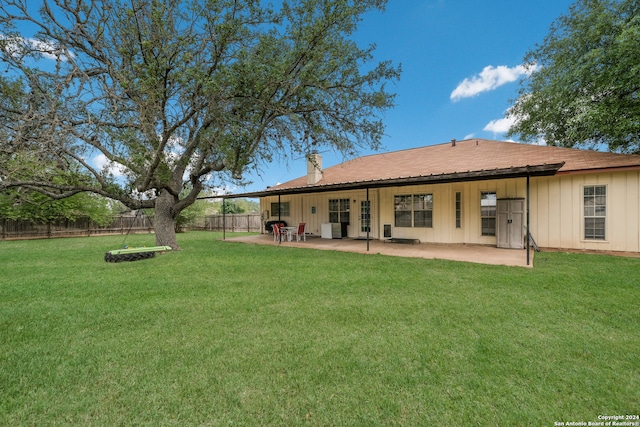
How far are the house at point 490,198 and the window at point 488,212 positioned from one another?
0.03 m

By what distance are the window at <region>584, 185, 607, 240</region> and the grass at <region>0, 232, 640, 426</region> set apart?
144 inches

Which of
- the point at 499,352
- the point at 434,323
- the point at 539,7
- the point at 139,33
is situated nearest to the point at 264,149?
the point at 139,33

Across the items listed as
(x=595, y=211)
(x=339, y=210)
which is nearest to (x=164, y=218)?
(x=339, y=210)

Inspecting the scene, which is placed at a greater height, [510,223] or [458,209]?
[458,209]

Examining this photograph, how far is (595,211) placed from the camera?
7980 mm

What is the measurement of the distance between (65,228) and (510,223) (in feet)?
73.4

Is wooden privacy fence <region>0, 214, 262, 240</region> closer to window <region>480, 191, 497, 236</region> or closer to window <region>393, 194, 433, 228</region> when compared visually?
window <region>393, 194, 433, 228</region>

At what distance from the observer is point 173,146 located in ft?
28.0

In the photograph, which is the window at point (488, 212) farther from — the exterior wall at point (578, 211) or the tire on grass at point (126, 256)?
the tire on grass at point (126, 256)

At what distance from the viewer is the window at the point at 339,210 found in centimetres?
1255

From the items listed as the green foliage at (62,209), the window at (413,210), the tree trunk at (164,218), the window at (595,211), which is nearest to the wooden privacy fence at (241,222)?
the green foliage at (62,209)

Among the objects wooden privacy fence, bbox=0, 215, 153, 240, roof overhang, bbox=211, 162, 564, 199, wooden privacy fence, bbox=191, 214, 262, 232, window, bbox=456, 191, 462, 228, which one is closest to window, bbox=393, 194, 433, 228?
window, bbox=456, 191, 462, 228

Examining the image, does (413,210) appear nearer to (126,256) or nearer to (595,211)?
(595,211)

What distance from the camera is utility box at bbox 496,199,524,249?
28.2 feet
